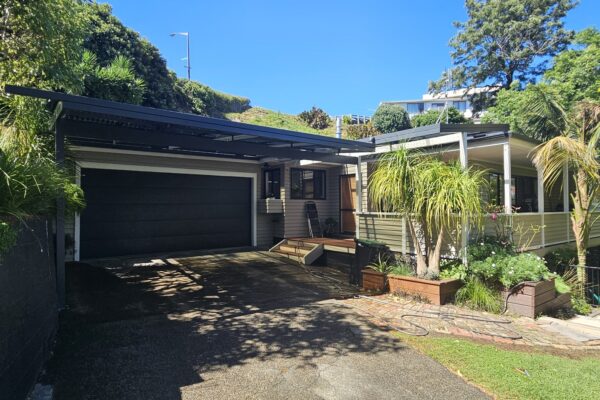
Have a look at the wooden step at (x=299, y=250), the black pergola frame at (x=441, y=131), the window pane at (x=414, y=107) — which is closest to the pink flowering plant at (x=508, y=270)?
the black pergola frame at (x=441, y=131)

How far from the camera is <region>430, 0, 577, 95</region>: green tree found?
82.8ft

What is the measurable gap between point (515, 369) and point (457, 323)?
1.52 m

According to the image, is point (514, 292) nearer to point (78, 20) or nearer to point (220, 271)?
point (220, 271)

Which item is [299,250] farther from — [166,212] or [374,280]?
[166,212]

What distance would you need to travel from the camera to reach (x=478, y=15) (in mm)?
27344

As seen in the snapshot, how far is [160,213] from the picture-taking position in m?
10.3

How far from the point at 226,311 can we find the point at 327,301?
5.64 ft

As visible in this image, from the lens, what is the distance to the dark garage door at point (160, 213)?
30.5 ft

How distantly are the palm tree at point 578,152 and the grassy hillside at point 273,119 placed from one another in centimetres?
1961

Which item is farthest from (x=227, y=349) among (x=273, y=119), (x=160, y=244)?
(x=273, y=119)

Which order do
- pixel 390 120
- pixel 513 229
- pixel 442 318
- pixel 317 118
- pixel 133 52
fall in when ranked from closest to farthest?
pixel 442 318
pixel 513 229
pixel 133 52
pixel 390 120
pixel 317 118

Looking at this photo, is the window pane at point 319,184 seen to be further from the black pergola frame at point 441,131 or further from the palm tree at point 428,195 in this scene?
the palm tree at point 428,195

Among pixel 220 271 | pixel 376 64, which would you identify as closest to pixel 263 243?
pixel 220 271

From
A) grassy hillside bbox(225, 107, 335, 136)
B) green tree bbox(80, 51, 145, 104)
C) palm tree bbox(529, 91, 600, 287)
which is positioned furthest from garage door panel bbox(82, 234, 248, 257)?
grassy hillside bbox(225, 107, 335, 136)
